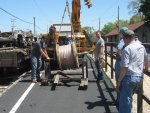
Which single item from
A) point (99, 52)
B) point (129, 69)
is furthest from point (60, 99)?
point (129, 69)

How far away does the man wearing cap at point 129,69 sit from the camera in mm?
6957

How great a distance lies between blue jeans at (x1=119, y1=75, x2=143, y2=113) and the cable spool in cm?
625

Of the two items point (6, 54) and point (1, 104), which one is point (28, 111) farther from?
point (6, 54)

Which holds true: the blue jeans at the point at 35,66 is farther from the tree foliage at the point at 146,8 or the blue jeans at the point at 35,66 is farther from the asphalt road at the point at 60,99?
the tree foliage at the point at 146,8

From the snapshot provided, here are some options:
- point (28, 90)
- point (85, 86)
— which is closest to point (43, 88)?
point (28, 90)

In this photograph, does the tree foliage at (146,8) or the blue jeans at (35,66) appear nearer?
the blue jeans at (35,66)

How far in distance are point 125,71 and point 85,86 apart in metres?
5.35

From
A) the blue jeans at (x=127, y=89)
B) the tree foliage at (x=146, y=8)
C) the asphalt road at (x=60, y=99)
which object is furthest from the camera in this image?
the tree foliage at (x=146, y=8)

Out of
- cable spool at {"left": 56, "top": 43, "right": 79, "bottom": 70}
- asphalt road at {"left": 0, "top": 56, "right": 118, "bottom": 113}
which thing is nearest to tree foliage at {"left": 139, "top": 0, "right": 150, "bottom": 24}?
cable spool at {"left": 56, "top": 43, "right": 79, "bottom": 70}

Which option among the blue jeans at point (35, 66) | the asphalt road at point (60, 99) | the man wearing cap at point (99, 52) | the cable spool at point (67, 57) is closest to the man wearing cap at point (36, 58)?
the blue jeans at point (35, 66)

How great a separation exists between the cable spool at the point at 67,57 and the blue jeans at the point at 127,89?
6253 mm

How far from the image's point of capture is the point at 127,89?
7.13m

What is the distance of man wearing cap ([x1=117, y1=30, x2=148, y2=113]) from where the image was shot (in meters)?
6.96

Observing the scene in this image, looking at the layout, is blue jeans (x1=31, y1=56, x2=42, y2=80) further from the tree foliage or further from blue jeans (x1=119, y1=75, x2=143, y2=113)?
the tree foliage
